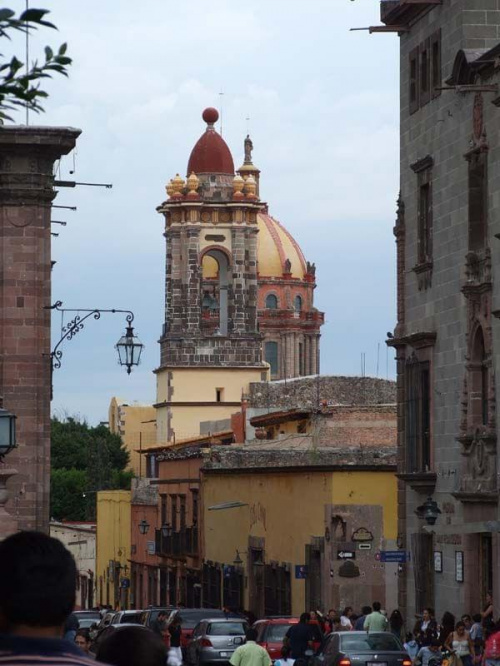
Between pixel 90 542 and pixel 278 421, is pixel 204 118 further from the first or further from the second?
pixel 278 421

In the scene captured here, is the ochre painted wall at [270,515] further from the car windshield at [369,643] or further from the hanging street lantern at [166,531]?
the car windshield at [369,643]

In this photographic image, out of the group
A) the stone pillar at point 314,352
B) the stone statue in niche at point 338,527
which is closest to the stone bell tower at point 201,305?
the stone pillar at point 314,352

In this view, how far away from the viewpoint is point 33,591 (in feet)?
16.4

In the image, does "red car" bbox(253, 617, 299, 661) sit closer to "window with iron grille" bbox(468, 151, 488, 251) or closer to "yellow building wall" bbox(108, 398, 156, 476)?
"window with iron grille" bbox(468, 151, 488, 251)

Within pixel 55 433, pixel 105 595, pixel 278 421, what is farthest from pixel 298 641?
pixel 55 433

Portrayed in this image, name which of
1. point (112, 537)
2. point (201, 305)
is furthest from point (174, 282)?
point (112, 537)

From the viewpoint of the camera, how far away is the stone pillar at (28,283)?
38.5 meters

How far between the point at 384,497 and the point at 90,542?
4480 cm

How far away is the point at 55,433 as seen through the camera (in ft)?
419

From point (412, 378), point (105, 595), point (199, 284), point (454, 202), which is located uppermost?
point (199, 284)

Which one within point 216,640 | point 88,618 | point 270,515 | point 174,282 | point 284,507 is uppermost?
point 174,282

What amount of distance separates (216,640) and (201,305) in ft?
223

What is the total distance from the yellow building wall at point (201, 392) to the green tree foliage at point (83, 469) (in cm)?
695

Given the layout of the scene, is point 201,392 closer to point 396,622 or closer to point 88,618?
point 88,618
